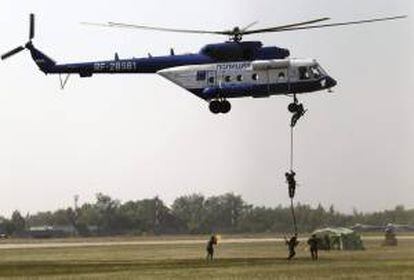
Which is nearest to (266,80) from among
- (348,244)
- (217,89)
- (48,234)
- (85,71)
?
(217,89)

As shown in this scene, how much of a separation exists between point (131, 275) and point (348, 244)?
3702cm

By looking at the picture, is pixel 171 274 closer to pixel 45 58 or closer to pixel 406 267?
pixel 406 267

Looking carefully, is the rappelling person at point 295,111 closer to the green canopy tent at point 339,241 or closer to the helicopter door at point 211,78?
the helicopter door at point 211,78

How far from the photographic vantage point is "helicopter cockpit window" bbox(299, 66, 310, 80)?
49.1 m

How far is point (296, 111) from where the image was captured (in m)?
45.6

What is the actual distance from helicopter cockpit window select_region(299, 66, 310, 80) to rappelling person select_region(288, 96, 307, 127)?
1.98 meters

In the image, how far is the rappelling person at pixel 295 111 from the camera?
43.1 metres

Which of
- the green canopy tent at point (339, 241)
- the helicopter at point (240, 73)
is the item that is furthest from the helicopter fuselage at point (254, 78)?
the green canopy tent at point (339, 241)

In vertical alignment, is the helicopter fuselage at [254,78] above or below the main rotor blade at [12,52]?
below

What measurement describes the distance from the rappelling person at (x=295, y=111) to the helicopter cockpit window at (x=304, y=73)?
198 cm

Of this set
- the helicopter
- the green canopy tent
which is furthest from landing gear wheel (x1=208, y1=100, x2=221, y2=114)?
the green canopy tent

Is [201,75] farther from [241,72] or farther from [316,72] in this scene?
[316,72]

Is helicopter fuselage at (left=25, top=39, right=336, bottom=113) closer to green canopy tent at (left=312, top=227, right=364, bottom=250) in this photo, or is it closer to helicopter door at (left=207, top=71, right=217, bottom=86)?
helicopter door at (left=207, top=71, right=217, bottom=86)

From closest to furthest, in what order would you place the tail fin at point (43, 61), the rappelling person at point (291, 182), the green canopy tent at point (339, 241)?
1. the rappelling person at point (291, 182)
2. the tail fin at point (43, 61)
3. the green canopy tent at point (339, 241)
